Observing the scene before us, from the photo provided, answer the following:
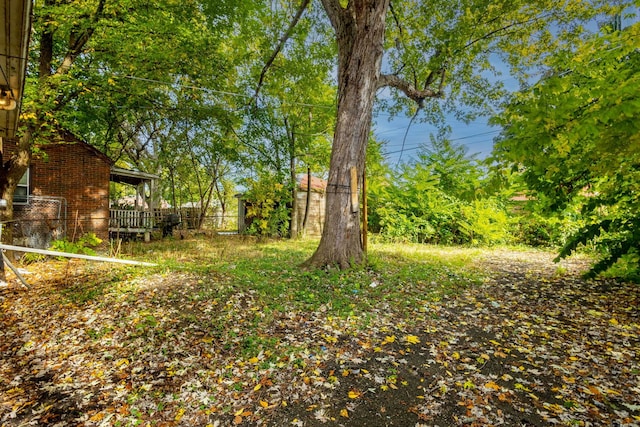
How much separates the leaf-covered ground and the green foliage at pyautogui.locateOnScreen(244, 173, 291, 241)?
9015 mm

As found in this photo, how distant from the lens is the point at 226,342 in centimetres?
365

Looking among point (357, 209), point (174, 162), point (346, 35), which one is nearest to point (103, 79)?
point (346, 35)

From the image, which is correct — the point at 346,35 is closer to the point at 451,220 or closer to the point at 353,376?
the point at 353,376

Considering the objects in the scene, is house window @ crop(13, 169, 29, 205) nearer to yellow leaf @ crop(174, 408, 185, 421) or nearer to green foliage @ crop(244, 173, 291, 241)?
green foliage @ crop(244, 173, 291, 241)

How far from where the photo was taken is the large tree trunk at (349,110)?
6.19 metres

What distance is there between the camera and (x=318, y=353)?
11.2ft

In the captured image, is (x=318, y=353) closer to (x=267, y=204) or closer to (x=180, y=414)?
(x=180, y=414)

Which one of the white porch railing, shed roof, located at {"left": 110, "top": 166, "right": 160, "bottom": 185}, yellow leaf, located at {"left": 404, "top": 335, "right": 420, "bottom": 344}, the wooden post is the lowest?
yellow leaf, located at {"left": 404, "top": 335, "right": 420, "bottom": 344}

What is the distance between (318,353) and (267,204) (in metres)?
11.7

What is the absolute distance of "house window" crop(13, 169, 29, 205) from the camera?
9378mm

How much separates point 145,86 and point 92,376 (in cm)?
849

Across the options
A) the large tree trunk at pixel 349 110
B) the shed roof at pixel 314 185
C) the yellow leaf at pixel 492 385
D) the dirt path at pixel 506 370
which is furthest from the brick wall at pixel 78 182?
the yellow leaf at pixel 492 385

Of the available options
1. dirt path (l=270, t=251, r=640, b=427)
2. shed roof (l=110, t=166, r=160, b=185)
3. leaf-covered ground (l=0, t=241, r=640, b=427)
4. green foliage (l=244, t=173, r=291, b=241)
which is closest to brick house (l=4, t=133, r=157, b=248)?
shed roof (l=110, t=166, r=160, b=185)

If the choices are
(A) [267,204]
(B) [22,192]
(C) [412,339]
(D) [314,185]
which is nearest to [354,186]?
(C) [412,339]
